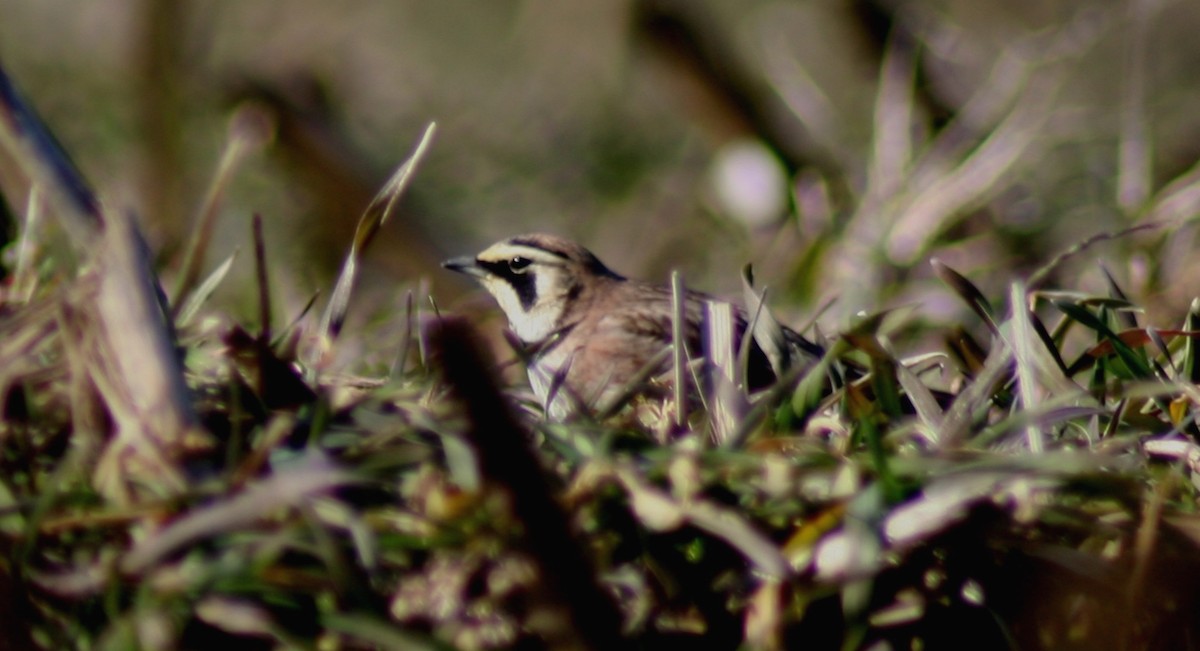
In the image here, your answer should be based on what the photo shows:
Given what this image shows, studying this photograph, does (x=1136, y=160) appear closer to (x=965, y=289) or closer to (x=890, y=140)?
(x=890, y=140)

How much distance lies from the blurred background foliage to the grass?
0.46 meters

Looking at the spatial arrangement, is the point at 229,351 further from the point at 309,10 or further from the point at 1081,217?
the point at 309,10

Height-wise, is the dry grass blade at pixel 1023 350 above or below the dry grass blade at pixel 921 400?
above

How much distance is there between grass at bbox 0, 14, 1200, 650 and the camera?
1.62 metres

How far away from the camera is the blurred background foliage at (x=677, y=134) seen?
5.43m

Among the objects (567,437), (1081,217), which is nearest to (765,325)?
(567,437)

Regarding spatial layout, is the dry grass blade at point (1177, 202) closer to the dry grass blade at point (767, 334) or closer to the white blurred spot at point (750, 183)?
the white blurred spot at point (750, 183)

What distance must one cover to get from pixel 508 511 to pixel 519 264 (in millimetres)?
3340

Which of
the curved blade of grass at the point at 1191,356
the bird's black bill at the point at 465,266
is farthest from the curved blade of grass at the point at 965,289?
the bird's black bill at the point at 465,266

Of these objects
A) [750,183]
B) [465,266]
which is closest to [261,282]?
[465,266]

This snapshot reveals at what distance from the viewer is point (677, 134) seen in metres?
10.4

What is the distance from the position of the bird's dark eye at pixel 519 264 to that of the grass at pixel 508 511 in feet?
8.72

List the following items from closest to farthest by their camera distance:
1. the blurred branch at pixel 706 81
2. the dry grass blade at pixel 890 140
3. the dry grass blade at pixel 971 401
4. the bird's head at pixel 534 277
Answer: the dry grass blade at pixel 971 401, the bird's head at pixel 534 277, the dry grass blade at pixel 890 140, the blurred branch at pixel 706 81

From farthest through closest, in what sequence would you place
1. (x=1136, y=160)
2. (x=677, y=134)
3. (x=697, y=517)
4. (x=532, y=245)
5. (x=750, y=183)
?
(x=677, y=134) < (x=750, y=183) < (x=1136, y=160) < (x=532, y=245) < (x=697, y=517)
